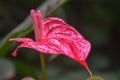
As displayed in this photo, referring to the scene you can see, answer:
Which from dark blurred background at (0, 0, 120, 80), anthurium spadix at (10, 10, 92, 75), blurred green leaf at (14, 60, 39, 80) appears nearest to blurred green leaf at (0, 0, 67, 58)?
anthurium spadix at (10, 10, 92, 75)

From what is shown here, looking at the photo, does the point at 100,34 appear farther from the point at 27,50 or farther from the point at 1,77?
the point at 1,77

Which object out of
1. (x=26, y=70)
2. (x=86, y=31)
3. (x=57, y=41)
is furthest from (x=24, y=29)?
(x=86, y=31)

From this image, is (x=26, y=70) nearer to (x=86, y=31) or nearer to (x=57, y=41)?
(x=86, y=31)

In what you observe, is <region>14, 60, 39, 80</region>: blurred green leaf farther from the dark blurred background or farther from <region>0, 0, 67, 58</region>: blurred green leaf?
<region>0, 0, 67, 58</region>: blurred green leaf

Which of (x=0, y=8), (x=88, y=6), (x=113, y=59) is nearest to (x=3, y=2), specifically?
(x=0, y=8)

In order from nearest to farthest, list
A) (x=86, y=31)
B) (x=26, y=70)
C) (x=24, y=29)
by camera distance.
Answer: (x=24, y=29) → (x=26, y=70) → (x=86, y=31)

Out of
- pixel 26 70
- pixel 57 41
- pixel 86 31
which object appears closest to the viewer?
Result: pixel 57 41

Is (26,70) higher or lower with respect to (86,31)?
lower

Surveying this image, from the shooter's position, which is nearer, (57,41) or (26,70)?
(57,41)
